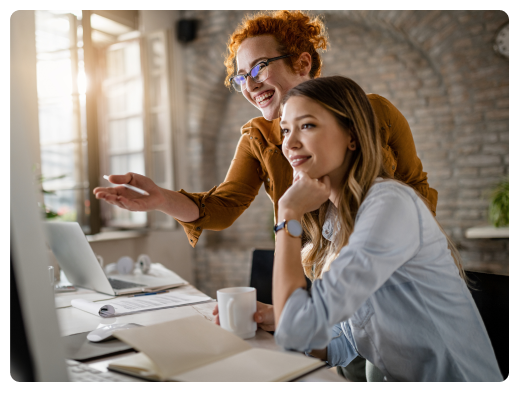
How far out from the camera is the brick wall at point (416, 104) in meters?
3.32

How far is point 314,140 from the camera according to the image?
3.38 feet

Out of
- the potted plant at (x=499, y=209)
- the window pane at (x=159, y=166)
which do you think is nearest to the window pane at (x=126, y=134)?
the window pane at (x=159, y=166)

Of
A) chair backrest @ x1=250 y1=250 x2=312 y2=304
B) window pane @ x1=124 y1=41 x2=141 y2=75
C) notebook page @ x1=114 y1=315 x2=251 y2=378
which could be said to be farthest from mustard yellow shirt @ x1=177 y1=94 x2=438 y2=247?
window pane @ x1=124 y1=41 x2=141 y2=75

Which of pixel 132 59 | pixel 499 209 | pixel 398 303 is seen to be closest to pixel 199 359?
pixel 398 303

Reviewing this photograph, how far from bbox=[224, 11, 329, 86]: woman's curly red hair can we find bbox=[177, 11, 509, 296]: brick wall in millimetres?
2209

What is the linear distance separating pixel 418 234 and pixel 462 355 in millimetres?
278

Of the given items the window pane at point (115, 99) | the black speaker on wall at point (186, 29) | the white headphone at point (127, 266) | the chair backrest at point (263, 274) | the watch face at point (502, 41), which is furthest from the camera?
the black speaker on wall at point (186, 29)

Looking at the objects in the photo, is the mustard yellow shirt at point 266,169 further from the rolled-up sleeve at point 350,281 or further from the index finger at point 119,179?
the rolled-up sleeve at point 350,281

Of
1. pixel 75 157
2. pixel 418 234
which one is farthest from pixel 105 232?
pixel 418 234

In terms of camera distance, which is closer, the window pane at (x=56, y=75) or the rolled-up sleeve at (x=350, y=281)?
the rolled-up sleeve at (x=350, y=281)

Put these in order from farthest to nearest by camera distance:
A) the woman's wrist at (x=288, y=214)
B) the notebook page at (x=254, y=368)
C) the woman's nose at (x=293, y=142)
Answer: the woman's nose at (x=293, y=142) → the woman's wrist at (x=288, y=214) → the notebook page at (x=254, y=368)

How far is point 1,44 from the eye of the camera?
89 cm

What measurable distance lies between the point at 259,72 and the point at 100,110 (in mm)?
3044

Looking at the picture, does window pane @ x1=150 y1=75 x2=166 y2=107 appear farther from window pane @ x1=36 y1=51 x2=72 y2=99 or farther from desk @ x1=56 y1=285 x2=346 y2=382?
desk @ x1=56 y1=285 x2=346 y2=382
